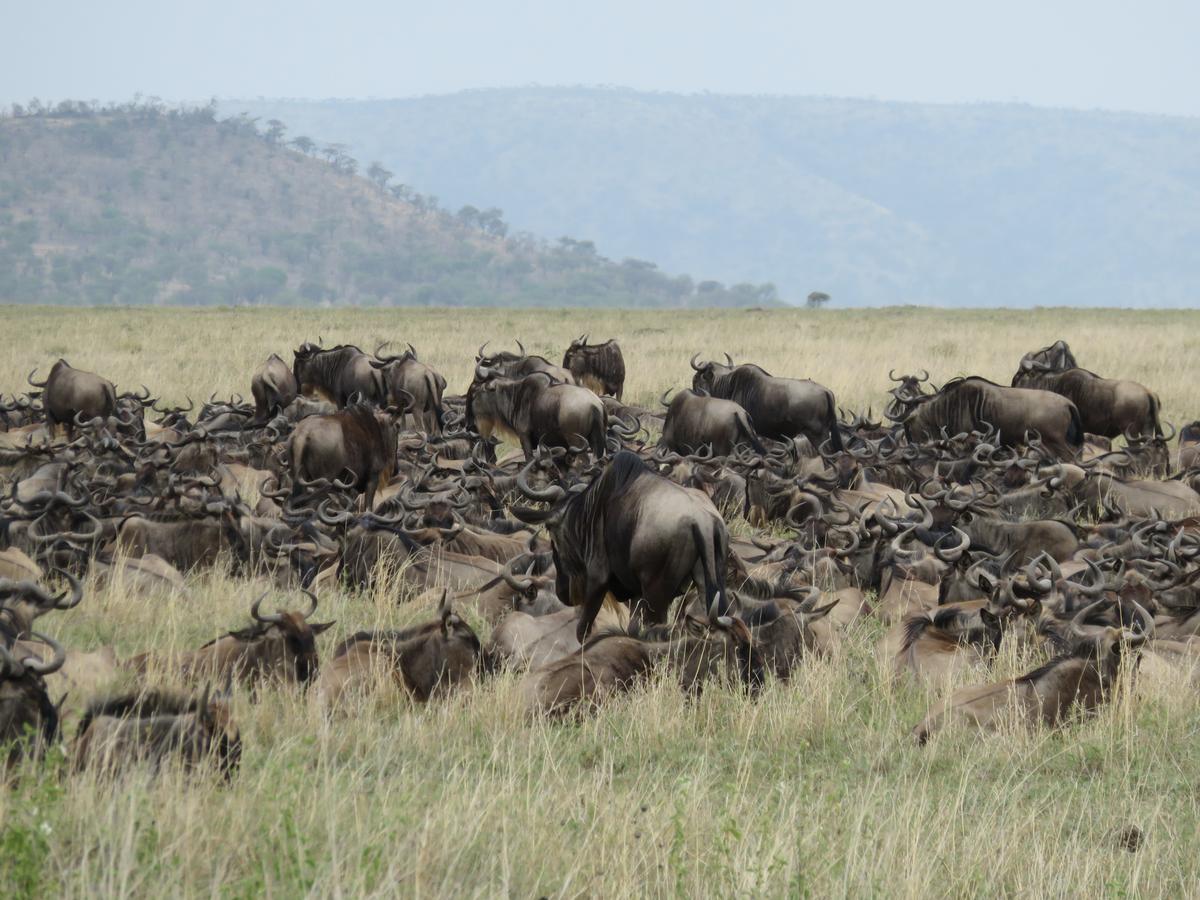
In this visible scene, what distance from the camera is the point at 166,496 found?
9.65 m

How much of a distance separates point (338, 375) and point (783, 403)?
17.2 ft

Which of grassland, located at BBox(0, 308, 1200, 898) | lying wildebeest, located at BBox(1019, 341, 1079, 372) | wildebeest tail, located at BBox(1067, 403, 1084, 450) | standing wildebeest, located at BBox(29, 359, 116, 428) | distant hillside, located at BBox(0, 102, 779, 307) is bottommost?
grassland, located at BBox(0, 308, 1200, 898)

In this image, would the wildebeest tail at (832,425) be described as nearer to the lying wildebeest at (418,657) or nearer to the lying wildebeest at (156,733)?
the lying wildebeest at (418,657)

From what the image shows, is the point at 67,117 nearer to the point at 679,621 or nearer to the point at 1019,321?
the point at 1019,321

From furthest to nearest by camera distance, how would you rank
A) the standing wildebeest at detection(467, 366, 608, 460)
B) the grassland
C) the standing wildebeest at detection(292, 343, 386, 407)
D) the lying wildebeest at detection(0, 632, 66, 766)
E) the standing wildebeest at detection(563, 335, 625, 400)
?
the standing wildebeest at detection(563, 335, 625, 400)
the standing wildebeest at detection(292, 343, 386, 407)
the standing wildebeest at detection(467, 366, 608, 460)
the lying wildebeest at detection(0, 632, 66, 766)
the grassland

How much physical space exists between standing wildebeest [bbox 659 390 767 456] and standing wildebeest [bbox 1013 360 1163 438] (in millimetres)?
3741

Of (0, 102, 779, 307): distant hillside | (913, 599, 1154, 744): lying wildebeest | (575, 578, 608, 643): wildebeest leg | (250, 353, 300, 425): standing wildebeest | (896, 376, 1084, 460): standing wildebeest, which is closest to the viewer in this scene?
(913, 599, 1154, 744): lying wildebeest

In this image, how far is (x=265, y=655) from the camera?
619 centimetres

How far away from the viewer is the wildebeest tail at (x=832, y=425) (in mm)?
A: 14109

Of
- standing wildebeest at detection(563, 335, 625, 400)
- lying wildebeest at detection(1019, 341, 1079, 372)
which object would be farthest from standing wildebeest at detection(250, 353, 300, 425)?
lying wildebeest at detection(1019, 341, 1079, 372)

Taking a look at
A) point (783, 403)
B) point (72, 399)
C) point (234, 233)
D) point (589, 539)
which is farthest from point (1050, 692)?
point (234, 233)

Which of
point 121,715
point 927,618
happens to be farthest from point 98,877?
point 927,618

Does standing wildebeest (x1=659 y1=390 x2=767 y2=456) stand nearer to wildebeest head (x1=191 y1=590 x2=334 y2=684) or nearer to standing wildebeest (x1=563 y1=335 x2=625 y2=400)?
standing wildebeest (x1=563 y1=335 x2=625 y2=400)

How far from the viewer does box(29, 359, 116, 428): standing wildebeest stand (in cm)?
1508
